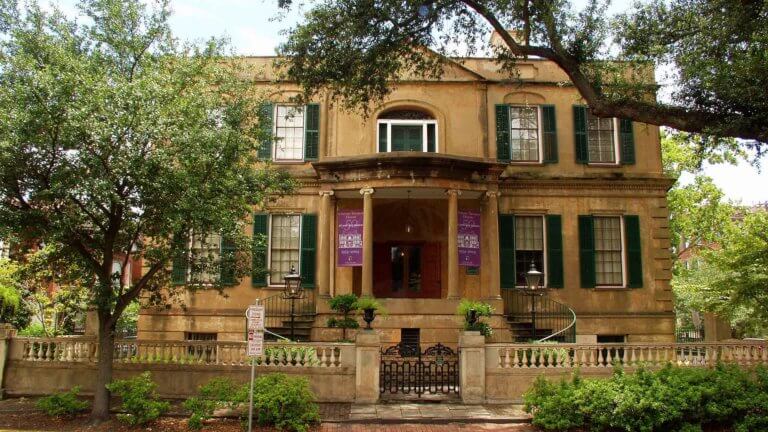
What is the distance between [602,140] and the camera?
66.4ft

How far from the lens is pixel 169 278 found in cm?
1345

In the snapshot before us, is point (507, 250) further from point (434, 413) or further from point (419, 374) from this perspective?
point (434, 413)

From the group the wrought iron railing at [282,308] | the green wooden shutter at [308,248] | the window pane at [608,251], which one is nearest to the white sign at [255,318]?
the wrought iron railing at [282,308]

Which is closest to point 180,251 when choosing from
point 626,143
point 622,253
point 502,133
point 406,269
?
point 406,269

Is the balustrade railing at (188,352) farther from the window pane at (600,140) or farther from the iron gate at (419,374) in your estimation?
the window pane at (600,140)

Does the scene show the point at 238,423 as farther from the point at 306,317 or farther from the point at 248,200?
the point at 306,317

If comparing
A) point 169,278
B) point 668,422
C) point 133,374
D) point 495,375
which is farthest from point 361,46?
point 668,422

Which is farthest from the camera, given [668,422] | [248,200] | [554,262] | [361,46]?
[554,262]

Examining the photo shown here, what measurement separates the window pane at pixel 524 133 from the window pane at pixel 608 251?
10.0 ft

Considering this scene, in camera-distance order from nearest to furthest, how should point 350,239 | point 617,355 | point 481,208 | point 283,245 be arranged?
point 617,355 → point 350,239 → point 481,208 → point 283,245

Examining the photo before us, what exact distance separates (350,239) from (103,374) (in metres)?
8.15

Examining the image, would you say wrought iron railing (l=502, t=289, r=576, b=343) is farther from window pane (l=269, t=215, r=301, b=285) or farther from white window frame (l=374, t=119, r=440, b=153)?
window pane (l=269, t=215, r=301, b=285)

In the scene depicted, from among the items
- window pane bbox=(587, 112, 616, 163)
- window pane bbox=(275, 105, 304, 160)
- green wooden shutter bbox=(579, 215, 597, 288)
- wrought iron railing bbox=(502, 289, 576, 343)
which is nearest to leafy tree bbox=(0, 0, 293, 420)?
window pane bbox=(275, 105, 304, 160)

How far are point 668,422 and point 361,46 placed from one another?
9.88 metres
